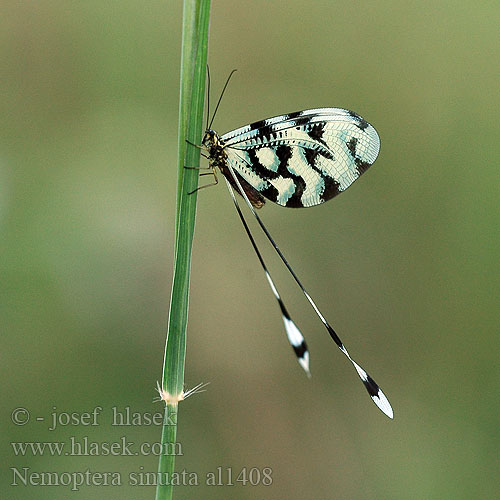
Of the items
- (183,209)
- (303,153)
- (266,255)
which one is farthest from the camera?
(266,255)

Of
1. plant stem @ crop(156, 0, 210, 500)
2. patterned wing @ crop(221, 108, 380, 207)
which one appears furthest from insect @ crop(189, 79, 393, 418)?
plant stem @ crop(156, 0, 210, 500)

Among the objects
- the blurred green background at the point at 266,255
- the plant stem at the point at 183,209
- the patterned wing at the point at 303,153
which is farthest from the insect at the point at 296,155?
the blurred green background at the point at 266,255

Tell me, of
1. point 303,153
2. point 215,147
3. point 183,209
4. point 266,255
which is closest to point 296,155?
point 303,153

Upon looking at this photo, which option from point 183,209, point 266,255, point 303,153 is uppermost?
point 266,255

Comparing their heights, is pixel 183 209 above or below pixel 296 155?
below

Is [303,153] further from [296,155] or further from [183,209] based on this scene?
[183,209]

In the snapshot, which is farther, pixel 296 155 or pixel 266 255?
pixel 266 255
